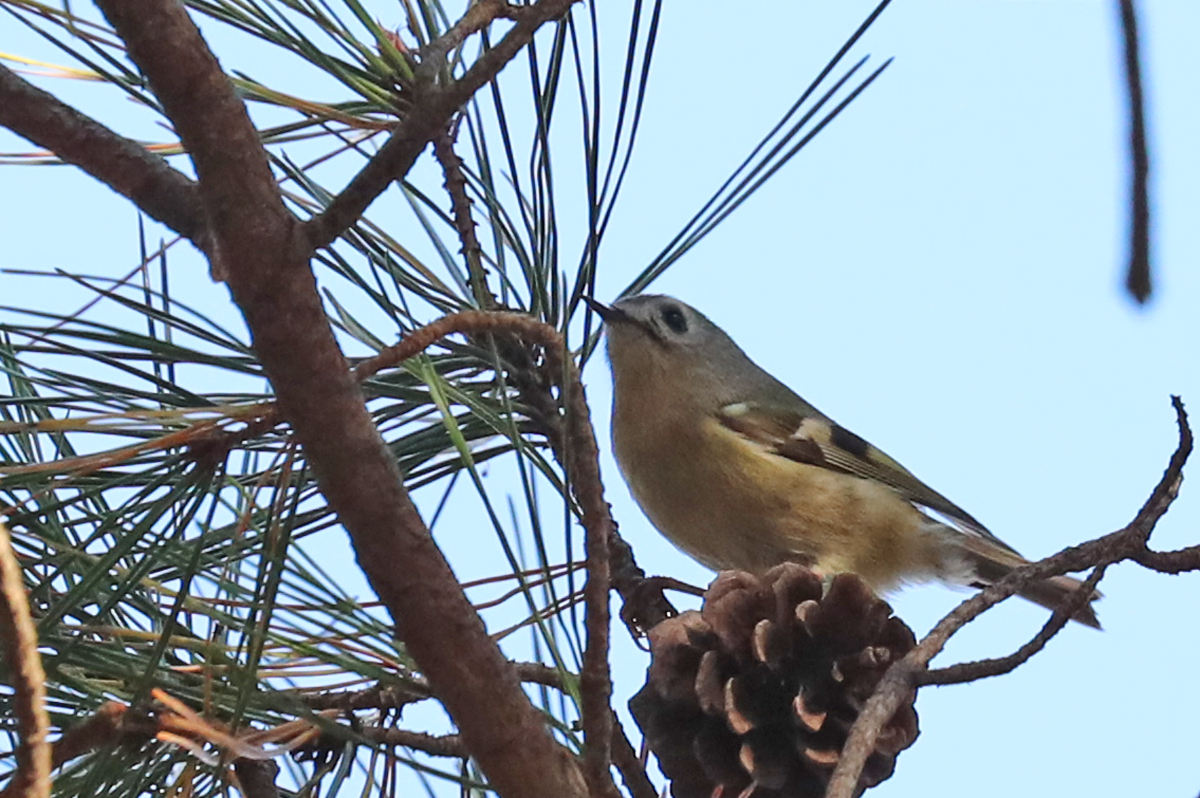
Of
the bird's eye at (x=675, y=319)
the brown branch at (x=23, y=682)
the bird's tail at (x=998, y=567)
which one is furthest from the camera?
the bird's eye at (x=675, y=319)

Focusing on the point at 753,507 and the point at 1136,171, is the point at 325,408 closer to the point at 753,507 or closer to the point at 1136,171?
the point at 1136,171

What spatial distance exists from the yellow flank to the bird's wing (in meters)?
0.04

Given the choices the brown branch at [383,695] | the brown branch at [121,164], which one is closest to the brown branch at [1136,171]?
the brown branch at [121,164]

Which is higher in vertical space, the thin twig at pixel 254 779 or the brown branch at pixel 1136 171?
the thin twig at pixel 254 779

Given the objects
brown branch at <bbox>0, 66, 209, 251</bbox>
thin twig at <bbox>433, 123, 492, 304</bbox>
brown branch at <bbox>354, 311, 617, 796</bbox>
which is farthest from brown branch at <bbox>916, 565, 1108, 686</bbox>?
thin twig at <bbox>433, 123, 492, 304</bbox>

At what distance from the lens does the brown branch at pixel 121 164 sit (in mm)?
637

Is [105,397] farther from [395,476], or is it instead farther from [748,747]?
[748,747]

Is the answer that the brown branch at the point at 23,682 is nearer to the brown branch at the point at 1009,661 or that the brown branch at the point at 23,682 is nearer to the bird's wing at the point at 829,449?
the brown branch at the point at 1009,661

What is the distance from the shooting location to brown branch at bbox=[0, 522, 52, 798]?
1.50 feet

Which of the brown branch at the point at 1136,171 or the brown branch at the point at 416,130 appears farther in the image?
the brown branch at the point at 416,130

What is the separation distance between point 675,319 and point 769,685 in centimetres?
87

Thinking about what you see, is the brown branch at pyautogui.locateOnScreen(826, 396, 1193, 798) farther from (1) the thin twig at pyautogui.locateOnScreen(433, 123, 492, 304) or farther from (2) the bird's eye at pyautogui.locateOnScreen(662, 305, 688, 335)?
(2) the bird's eye at pyautogui.locateOnScreen(662, 305, 688, 335)

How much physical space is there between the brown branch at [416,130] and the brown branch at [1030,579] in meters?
0.30

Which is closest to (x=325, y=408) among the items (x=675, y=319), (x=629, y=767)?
(x=629, y=767)
